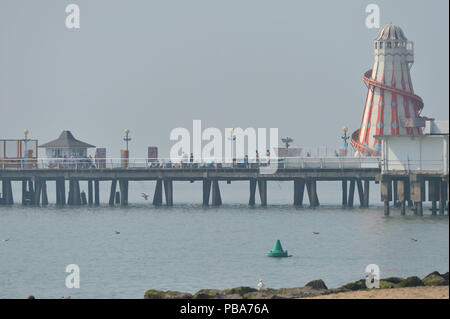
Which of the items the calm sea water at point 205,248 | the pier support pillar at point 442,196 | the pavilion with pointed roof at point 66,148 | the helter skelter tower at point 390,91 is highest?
the helter skelter tower at point 390,91

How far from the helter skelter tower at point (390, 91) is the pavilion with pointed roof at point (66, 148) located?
25.5 m

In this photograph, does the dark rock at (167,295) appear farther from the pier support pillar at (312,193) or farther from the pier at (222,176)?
the pier support pillar at (312,193)

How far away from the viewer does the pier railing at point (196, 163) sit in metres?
83.2

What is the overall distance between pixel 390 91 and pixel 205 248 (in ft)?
140

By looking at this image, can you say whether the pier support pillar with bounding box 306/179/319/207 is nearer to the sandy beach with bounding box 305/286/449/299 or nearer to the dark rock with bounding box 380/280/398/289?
the dark rock with bounding box 380/280/398/289

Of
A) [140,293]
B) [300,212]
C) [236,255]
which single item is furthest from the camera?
[300,212]

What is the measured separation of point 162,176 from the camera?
289 feet

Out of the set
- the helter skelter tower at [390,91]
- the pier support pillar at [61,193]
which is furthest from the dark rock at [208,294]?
the pier support pillar at [61,193]

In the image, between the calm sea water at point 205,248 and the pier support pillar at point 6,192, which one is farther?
the pier support pillar at point 6,192

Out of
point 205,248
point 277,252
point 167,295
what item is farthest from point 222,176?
point 167,295

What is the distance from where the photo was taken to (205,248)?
56.6 metres
